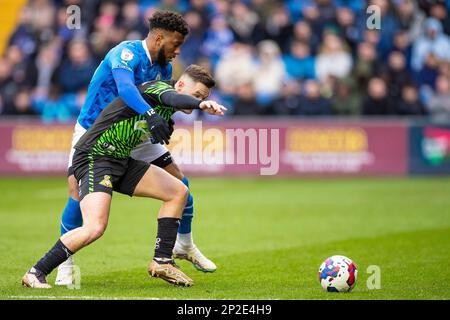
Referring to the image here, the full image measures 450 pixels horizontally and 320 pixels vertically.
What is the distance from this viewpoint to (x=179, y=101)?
24.4 ft

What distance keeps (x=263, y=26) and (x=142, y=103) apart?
14.7m

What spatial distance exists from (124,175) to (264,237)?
4099 mm

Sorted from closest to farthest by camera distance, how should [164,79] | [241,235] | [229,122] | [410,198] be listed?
[164,79], [241,235], [410,198], [229,122]

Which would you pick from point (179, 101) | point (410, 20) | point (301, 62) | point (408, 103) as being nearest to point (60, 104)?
point (301, 62)

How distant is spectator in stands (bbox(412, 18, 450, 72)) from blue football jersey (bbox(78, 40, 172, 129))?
13.7 metres

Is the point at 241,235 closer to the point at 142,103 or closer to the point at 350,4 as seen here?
the point at 142,103

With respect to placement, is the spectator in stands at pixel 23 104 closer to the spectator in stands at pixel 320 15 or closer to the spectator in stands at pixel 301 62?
the spectator in stands at pixel 301 62

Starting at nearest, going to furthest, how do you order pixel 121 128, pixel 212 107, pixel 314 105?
pixel 212 107 < pixel 121 128 < pixel 314 105

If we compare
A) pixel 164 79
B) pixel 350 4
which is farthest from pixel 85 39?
pixel 164 79

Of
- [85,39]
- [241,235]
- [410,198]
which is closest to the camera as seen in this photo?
[241,235]

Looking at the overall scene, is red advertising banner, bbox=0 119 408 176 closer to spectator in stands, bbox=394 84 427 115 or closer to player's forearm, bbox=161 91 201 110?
spectator in stands, bbox=394 84 427 115

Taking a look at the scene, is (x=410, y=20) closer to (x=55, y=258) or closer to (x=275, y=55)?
(x=275, y=55)

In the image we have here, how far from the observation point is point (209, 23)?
72.4ft

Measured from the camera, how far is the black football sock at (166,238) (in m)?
8.08
